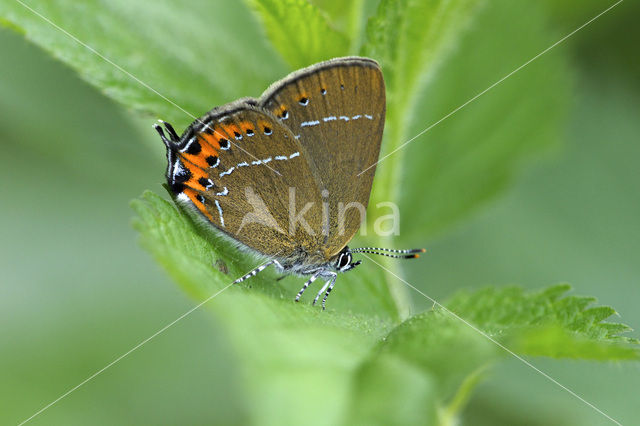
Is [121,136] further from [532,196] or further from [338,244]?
[532,196]

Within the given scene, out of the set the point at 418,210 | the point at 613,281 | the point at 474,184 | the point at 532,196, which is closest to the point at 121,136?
the point at 418,210

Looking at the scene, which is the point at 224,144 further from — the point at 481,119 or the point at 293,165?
the point at 481,119

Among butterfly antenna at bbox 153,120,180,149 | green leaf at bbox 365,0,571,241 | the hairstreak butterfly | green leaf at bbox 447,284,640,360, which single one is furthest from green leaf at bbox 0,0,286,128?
green leaf at bbox 447,284,640,360

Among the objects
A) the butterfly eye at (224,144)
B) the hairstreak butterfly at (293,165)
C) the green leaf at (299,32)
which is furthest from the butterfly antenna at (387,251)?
the green leaf at (299,32)

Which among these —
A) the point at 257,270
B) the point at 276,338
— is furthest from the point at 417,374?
the point at 257,270

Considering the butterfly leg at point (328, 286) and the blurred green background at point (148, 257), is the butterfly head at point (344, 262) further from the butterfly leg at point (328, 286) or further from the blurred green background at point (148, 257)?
the blurred green background at point (148, 257)
